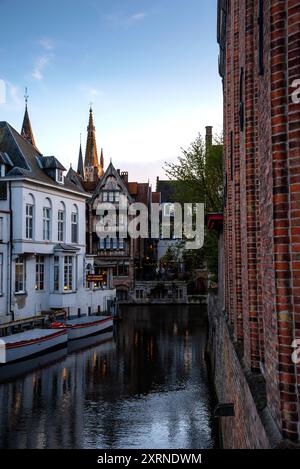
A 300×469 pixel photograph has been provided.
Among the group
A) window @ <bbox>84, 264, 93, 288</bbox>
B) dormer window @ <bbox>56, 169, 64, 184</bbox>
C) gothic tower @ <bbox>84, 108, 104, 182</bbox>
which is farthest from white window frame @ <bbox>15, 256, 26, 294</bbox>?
gothic tower @ <bbox>84, 108, 104, 182</bbox>

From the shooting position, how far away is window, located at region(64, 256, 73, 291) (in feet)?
111

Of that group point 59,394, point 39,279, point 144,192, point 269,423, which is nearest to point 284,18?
point 269,423

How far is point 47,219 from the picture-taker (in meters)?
32.1

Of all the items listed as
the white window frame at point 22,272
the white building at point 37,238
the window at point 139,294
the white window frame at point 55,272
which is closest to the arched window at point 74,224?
the white building at point 37,238

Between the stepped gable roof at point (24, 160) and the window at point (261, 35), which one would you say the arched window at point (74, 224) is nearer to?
the stepped gable roof at point (24, 160)

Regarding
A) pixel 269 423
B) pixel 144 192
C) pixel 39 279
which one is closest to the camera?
pixel 269 423

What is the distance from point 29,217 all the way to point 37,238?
4.91 feet

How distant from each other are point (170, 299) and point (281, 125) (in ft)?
171

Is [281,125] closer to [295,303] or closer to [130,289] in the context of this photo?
[295,303]

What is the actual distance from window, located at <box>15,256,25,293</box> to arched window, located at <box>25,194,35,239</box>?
1613 millimetres

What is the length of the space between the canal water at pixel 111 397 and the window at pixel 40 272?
4.99m

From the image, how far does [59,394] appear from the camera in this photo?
17594mm

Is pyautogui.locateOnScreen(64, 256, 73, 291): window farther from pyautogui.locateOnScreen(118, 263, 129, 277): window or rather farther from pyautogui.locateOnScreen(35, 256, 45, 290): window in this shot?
pyautogui.locateOnScreen(118, 263, 129, 277): window

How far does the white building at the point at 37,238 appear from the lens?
2877 centimetres
